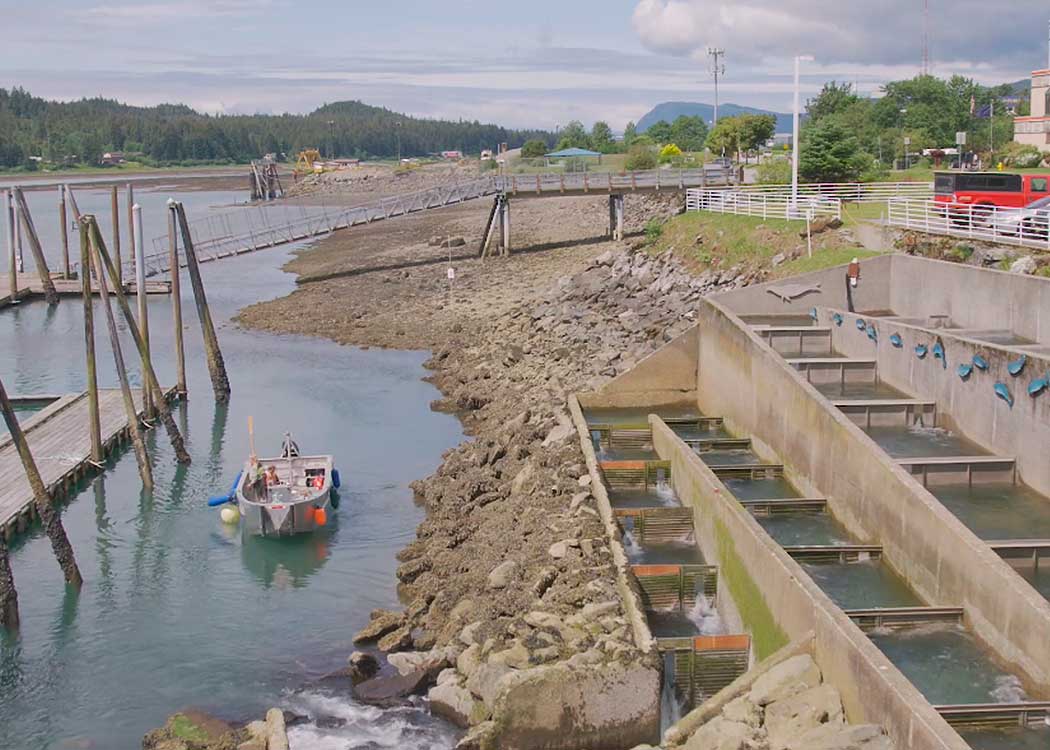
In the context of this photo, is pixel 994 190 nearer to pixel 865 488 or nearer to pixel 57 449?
pixel 865 488

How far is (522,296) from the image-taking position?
5650 centimetres

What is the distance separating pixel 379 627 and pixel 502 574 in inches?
98.6

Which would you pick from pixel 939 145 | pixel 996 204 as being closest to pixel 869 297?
pixel 996 204

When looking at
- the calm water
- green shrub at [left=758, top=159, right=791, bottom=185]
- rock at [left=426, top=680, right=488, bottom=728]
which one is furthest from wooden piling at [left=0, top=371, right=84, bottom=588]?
green shrub at [left=758, top=159, right=791, bottom=185]

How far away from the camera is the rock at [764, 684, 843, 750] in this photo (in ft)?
54.6

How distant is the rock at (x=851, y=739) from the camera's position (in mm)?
15414

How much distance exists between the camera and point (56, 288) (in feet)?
225

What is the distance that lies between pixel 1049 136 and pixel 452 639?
4788cm

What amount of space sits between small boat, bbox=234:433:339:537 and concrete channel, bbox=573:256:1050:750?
22.4 ft

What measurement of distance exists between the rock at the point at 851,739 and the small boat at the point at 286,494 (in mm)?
16108

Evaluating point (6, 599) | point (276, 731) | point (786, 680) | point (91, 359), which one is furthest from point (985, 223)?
point (6, 599)

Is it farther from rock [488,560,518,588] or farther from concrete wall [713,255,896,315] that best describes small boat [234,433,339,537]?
concrete wall [713,255,896,315]

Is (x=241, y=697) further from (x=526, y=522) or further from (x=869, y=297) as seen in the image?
(x=869, y=297)

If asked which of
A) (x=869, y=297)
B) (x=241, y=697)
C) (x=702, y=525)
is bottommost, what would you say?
(x=241, y=697)
